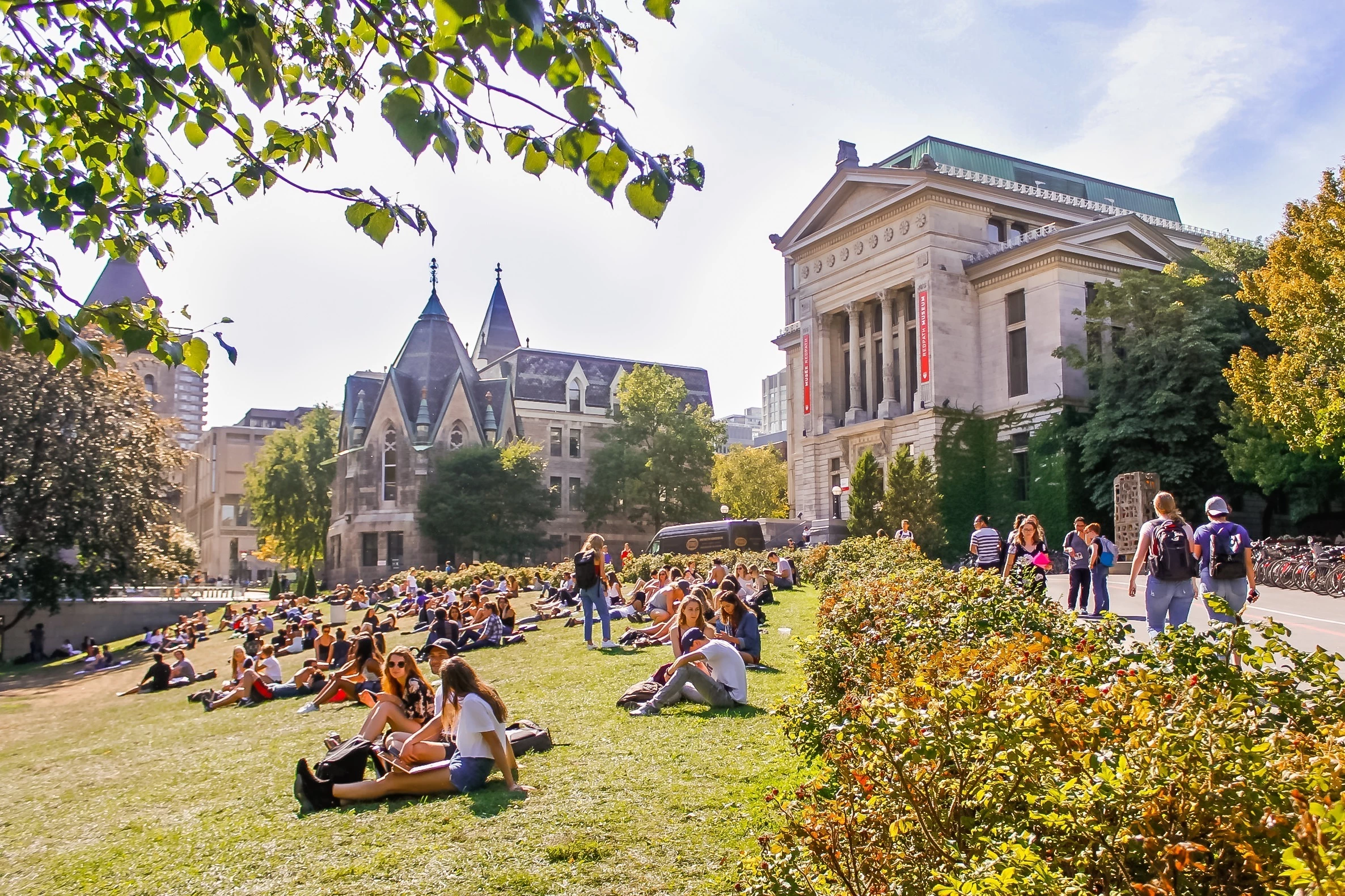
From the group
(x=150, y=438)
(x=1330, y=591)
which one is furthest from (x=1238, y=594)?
(x=150, y=438)

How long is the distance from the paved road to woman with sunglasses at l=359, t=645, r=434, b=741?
859cm

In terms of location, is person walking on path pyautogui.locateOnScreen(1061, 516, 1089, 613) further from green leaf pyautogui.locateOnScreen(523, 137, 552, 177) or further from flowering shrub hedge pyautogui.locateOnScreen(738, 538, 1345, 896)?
green leaf pyautogui.locateOnScreen(523, 137, 552, 177)

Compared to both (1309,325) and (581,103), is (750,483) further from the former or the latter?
(581,103)

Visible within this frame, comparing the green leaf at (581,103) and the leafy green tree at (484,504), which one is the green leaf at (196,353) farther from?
the leafy green tree at (484,504)

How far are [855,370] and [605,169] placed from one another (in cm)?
5280

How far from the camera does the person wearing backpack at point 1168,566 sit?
36.9ft

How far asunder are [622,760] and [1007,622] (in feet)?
11.5

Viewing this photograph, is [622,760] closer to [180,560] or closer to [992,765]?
[992,765]

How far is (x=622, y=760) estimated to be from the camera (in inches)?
375

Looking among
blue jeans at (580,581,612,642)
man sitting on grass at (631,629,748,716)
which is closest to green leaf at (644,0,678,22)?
man sitting on grass at (631,629,748,716)

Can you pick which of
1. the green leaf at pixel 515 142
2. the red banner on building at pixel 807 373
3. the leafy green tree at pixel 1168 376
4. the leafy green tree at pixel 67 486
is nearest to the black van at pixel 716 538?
the leafy green tree at pixel 1168 376

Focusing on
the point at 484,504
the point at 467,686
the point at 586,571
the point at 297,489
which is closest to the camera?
the point at 467,686

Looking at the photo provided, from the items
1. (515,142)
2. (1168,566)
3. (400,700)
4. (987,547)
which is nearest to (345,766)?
(400,700)

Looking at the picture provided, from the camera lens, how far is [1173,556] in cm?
1127
